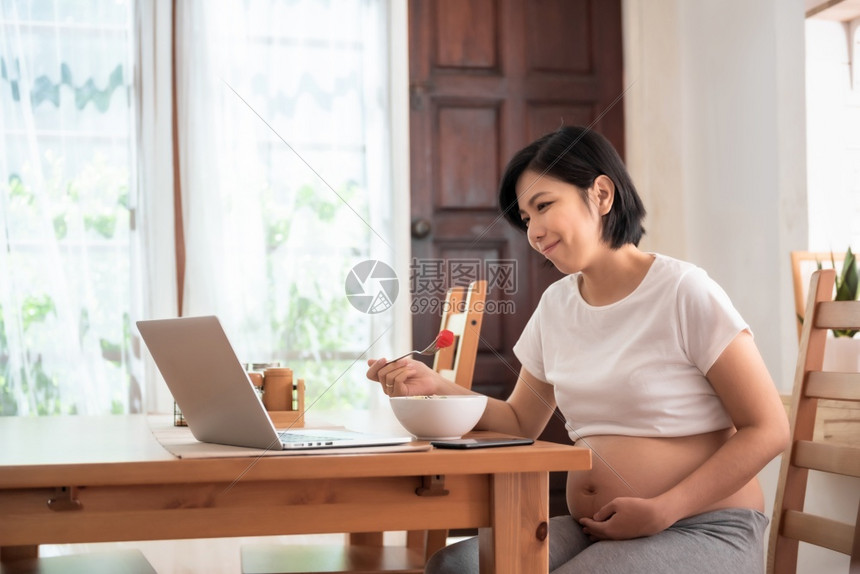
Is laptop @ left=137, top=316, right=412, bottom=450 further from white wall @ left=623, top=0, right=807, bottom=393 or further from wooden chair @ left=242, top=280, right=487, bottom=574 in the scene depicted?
white wall @ left=623, top=0, right=807, bottom=393

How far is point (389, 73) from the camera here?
126 inches

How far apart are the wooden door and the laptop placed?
214 centimetres

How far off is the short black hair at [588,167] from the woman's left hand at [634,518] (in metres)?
0.44

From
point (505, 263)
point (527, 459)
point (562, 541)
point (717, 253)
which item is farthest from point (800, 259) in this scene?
point (527, 459)

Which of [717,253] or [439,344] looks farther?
[717,253]

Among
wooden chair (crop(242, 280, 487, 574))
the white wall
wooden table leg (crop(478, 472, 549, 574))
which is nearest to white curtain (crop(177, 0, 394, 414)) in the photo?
the white wall

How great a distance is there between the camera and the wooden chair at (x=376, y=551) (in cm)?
162

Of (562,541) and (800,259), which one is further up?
(800,259)

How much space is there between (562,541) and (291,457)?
54 centimetres

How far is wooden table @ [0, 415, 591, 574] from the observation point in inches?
34.5

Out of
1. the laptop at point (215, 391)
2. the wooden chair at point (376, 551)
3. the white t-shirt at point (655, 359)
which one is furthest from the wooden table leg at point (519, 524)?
the wooden chair at point (376, 551)

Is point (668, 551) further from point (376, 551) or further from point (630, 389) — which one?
point (376, 551)

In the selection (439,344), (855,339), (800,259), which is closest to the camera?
(439,344)

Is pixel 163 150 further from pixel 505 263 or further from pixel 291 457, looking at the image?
pixel 291 457
